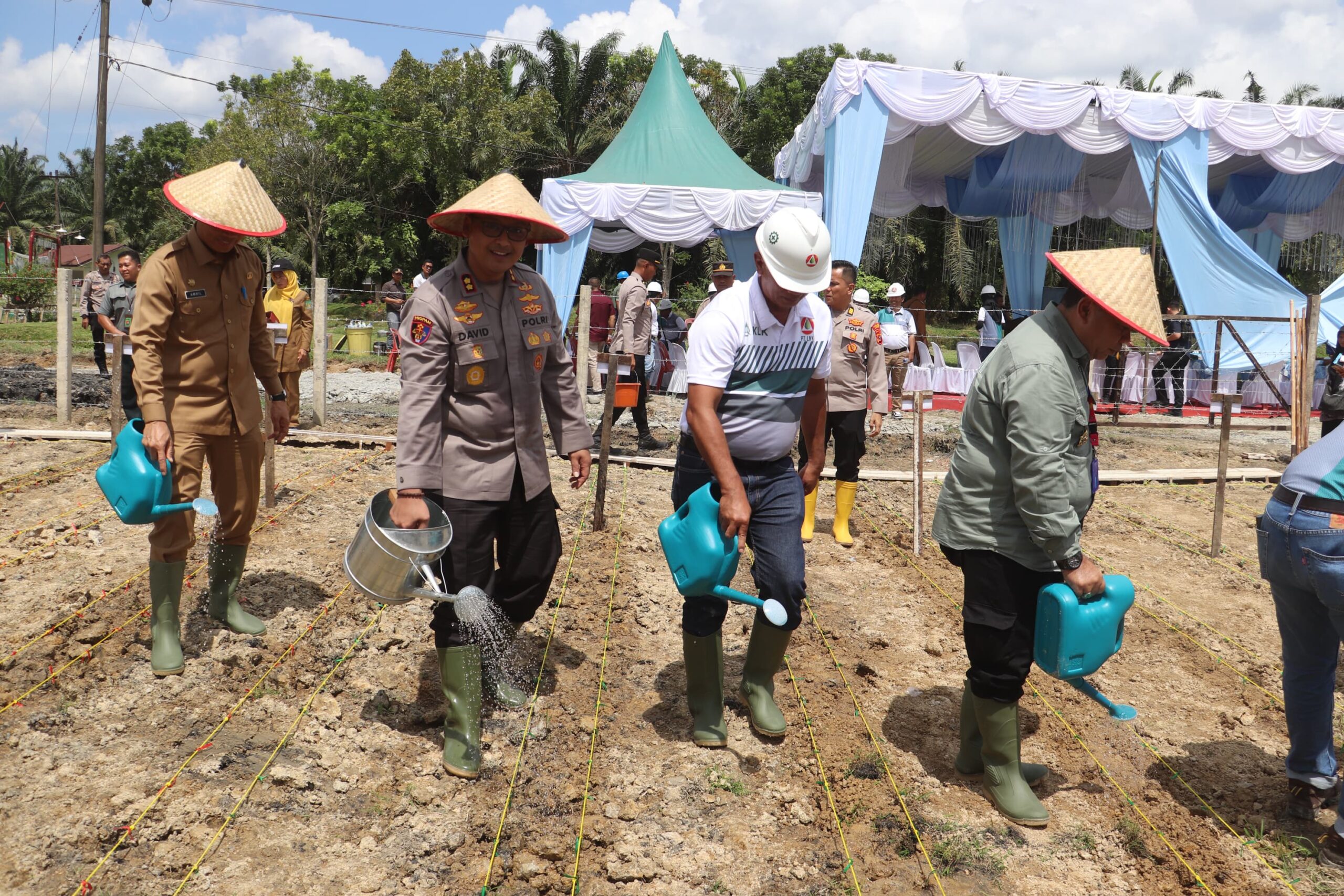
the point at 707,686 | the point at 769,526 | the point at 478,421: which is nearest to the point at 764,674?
the point at 707,686

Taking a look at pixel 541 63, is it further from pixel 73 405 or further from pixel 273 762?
pixel 273 762

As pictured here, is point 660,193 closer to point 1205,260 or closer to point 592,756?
point 1205,260

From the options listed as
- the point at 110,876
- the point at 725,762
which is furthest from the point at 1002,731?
the point at 110,876

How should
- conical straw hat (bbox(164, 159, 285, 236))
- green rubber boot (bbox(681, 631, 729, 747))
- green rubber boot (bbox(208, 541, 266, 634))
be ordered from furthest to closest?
green rubber boot (bbox(208, 541, 266, 634))
conical straw hat (bbox(164, 159, 285, 236))
green rubber boot (bbox(681, 631, 729, 747))

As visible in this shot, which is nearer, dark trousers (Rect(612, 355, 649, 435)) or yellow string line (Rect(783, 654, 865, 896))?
yellow string line (Rect(783, 654, 865, 896))

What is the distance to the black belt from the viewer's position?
106 inches

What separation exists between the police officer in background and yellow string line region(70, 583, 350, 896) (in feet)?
2.56

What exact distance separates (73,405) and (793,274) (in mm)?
9074

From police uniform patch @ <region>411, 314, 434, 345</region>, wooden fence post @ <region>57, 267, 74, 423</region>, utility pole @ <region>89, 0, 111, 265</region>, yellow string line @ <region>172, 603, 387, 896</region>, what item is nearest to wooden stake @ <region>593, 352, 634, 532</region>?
yellow string line @ <region>172, 603, 387, 896</region>

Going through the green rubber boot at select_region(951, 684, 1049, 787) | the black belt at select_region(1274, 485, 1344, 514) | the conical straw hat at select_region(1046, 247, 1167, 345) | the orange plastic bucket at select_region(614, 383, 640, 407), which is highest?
the conical straw hat at select_region(1046, 247, 1167, 345)

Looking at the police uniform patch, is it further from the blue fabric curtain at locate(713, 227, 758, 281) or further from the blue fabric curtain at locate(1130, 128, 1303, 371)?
the blue fabric curtain at locate(713, 227, 758, 281)

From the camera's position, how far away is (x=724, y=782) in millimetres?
3133

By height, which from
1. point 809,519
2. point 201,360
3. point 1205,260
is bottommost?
point 809,519

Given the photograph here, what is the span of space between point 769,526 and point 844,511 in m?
3.02
